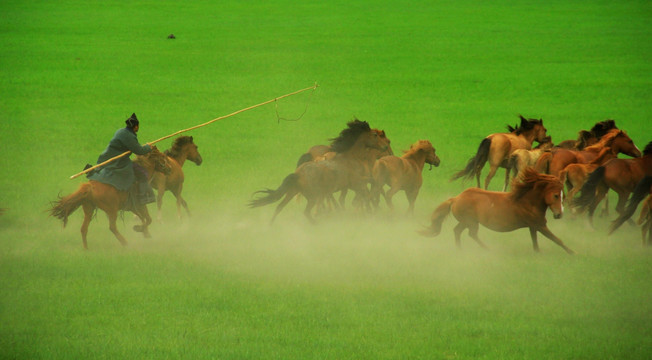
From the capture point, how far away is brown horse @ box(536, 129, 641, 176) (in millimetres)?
15156

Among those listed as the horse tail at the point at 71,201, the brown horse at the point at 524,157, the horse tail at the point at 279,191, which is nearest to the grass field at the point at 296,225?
the horse tail at the point at 279,191

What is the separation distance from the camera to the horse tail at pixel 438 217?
1236cm

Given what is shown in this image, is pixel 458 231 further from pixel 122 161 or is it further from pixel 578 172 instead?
pixel 122 161

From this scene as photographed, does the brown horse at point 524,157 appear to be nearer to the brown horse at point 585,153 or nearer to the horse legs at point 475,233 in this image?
the brown horse at point 585,153

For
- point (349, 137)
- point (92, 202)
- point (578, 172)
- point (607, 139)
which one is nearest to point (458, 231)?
point (349, 137)

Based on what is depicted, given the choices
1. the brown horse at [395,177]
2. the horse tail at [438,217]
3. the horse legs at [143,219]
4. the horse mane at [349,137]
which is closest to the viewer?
the horse tail at [438,217]

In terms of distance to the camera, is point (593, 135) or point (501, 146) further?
point (501, 146)

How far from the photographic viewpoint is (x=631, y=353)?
28.0 feet

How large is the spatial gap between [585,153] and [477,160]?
242 cm

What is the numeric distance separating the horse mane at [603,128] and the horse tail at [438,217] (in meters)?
5.46

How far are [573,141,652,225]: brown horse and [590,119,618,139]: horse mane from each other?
7.80 feet

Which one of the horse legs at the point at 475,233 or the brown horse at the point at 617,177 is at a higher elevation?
the brown horse at the point at 617,177

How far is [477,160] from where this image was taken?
667 inches

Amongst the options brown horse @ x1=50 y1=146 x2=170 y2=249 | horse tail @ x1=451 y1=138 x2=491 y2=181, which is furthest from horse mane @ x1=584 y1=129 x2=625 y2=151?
brown horse @ x1=50 y1=146 x2=170 y2=249
